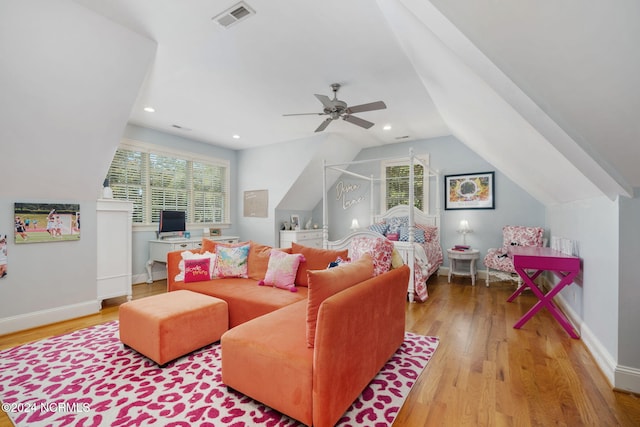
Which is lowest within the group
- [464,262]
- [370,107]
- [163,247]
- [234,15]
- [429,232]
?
[464,262]

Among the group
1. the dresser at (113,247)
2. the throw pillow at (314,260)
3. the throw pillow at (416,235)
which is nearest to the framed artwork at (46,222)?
the dresser at (113,247)

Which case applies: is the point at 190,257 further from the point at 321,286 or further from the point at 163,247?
the point at 321,286

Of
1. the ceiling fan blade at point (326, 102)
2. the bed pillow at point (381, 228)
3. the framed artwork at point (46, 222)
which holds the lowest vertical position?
the bed pillow at point (381, 228)

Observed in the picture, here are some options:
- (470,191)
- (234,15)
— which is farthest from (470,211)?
(234,15)

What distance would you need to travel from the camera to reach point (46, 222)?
3.14 meters

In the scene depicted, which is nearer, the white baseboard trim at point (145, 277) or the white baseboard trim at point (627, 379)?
the white baseboard trim at point (627, 379)

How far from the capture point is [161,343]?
2.11 meters

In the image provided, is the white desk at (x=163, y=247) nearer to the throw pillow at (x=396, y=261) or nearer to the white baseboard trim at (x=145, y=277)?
the white baseboard trim at (x=145, y=277)

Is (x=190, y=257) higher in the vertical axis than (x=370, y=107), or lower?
lower

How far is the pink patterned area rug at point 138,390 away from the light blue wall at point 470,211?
3.34 metres

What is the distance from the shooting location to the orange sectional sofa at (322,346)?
56.9 inches

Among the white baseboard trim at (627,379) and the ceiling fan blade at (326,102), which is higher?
the ceiling fan blade at (326,102)

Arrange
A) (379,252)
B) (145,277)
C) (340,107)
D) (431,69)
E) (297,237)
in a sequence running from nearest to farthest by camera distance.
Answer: (431,69) → (379,252) → (340,107) → (145,277) → (297,237)

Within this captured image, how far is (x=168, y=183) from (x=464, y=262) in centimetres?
570
